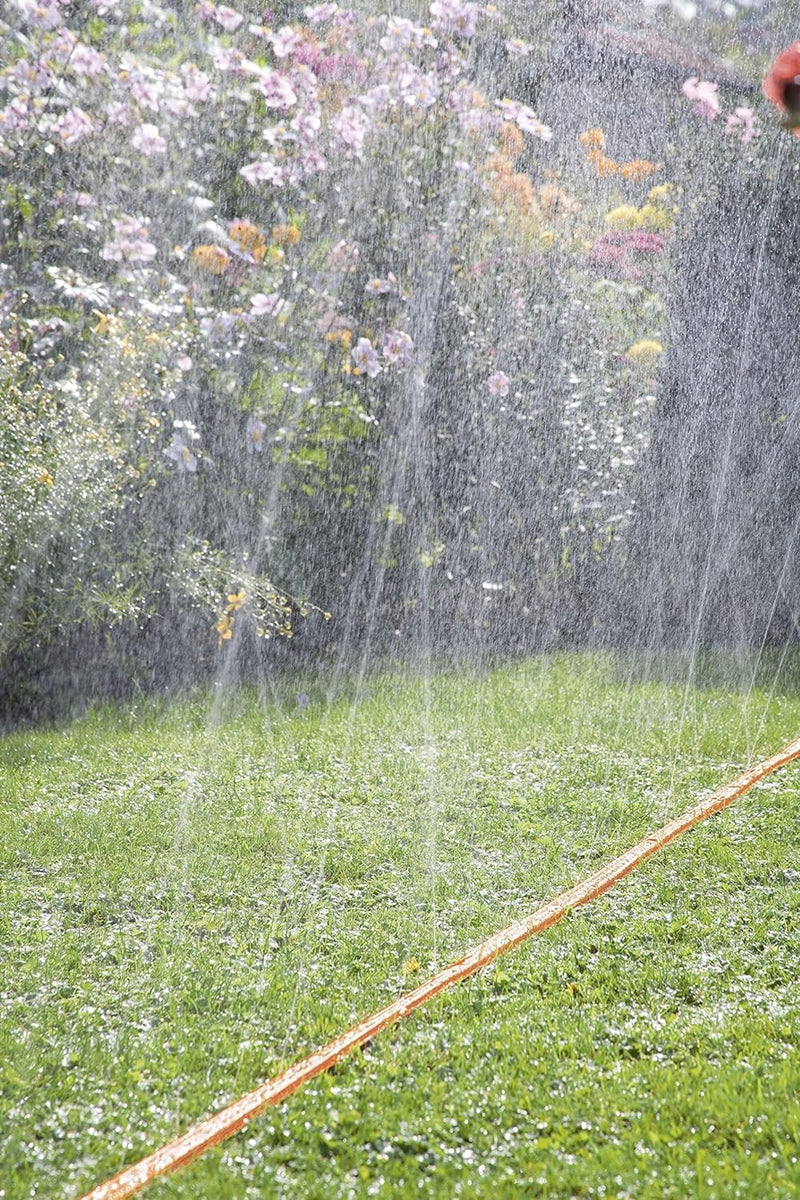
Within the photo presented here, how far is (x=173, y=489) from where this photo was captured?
504 centimetres

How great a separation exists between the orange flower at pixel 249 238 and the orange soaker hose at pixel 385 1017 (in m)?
3.09

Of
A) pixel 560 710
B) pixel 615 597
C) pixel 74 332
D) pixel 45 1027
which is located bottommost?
pixel 45 1027

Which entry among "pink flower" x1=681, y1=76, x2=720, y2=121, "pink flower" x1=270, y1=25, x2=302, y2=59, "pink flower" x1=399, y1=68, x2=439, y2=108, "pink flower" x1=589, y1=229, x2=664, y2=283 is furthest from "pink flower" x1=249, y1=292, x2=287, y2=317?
"pink flower" x1=681, y1=76, x2=720, y2=121

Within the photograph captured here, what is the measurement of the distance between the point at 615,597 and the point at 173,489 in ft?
8.60

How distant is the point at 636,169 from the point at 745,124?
754mm

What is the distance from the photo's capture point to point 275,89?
17.3 feet

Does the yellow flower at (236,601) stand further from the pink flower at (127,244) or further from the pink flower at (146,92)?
the pink flower at (146,92)

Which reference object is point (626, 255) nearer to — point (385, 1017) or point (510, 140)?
point (510, 140)

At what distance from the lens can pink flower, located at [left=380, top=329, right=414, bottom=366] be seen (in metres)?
5.54

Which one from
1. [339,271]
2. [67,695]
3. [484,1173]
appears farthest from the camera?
[339,271]

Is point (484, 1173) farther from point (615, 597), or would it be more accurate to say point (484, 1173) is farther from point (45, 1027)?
point (615, 597)

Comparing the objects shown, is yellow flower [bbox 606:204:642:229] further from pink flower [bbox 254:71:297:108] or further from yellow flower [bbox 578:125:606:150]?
pink flower [bbox 254:71:297:108]

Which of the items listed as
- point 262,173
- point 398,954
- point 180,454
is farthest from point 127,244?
point 398,954

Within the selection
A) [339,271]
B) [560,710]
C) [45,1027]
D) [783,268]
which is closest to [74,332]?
Answer: [339,271]
